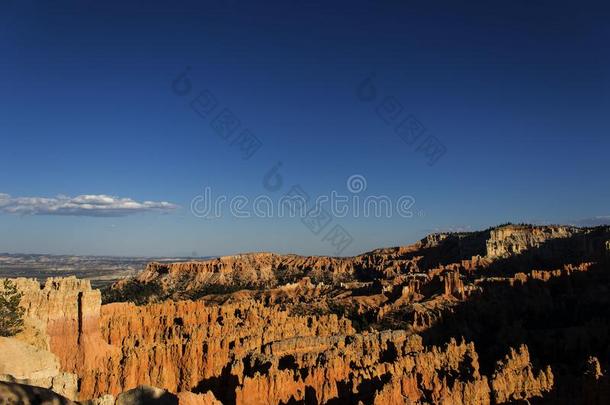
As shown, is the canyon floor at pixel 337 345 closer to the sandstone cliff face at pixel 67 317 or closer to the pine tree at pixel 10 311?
the sandstone cliff face at pixel 67 317

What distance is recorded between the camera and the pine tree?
2856 cm

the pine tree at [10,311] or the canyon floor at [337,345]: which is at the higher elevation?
the pine tree at [10,311]

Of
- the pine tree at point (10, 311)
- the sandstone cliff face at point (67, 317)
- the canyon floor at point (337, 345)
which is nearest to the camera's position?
the canyon floor at point (337, 345)

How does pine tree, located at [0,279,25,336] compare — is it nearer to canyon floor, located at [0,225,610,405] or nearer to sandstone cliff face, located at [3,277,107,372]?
canyon floor, located at [0,225,610,405]

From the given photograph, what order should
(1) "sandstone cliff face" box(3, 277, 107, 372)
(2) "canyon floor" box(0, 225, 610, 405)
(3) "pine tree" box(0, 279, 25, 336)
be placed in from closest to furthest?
(2) "canyon floor" box(0, 225, 610, 405), (3) "pine tree" box(0, 279, 25, 336), (1) "sandstone cliff face" box(3, 277, 107, 372)

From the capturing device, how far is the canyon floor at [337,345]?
26.1m

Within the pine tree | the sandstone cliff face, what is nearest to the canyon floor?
the sandstone cliff face

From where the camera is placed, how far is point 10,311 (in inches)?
1212

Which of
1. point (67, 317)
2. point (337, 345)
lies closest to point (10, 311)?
point (67, 317)

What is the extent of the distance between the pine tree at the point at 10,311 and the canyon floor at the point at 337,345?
662mm

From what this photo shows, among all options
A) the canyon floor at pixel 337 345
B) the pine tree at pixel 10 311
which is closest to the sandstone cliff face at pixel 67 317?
the canyon floor at pixel 337 345

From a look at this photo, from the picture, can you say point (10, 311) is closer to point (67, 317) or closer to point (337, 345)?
point (67, 317)

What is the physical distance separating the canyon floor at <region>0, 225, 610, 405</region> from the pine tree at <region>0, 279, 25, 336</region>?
662 millimetres

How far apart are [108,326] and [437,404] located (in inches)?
1249
